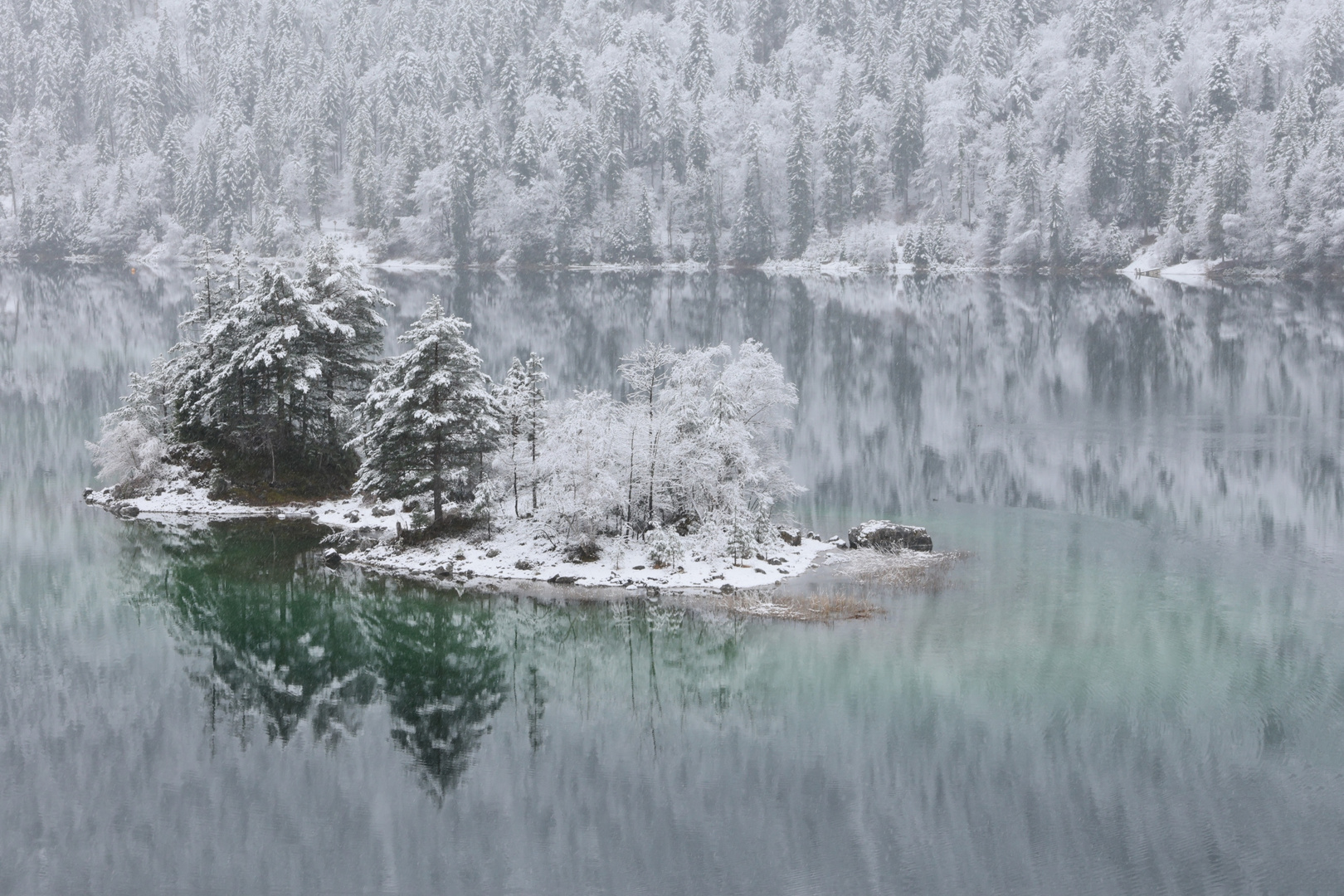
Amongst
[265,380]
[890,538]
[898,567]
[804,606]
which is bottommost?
[804,606]

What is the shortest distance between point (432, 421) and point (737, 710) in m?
16.4

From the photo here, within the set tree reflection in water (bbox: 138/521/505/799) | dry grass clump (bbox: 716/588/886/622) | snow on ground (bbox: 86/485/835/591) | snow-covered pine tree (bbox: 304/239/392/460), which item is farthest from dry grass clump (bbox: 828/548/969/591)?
snow-covered pine tree (bbox: 304/239/392/460)

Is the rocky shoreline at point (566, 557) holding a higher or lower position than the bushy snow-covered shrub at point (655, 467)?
lower

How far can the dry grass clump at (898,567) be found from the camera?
39094 millimetres

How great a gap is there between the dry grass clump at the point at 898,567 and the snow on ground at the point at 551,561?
129cm

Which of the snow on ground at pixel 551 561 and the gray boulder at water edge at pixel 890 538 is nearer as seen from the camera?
the snow on ground at pixel 551 561

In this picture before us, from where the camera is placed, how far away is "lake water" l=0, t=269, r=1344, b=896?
24.1m

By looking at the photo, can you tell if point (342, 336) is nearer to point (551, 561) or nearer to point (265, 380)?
point (265, 380)

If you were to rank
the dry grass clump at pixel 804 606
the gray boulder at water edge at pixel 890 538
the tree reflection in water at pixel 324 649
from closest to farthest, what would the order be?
the tree reflection in water at pixel 324 649 → the dry grass clump at pixel 804 606 → the gray boulder at water edge at pixel 890 538

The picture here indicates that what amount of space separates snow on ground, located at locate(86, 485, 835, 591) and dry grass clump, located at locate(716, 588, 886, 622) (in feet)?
3.28

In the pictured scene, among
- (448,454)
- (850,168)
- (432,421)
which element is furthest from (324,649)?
(850,168)

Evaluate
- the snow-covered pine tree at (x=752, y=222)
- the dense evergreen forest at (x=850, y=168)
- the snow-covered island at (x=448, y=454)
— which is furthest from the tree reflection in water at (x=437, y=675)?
the snow-covered pine tree at (x=752, y=222)

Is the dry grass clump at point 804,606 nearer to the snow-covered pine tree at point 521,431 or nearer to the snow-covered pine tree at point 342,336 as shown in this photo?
the snow-covered pine tree at point 521,431

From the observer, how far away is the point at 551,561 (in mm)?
41156
